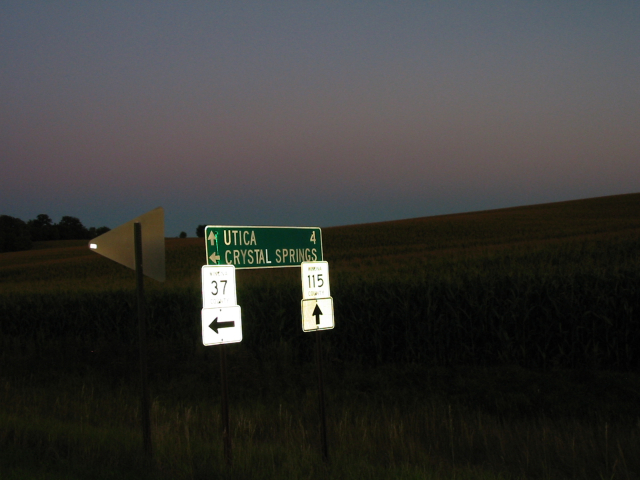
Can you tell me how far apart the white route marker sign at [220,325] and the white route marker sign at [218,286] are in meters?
0.05

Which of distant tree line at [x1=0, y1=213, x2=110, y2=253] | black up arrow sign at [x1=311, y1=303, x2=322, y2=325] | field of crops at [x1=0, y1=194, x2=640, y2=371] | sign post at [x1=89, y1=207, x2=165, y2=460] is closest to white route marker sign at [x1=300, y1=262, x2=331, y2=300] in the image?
black up arrow sign at [x1=311, y1=303, x2=322, y2=325]

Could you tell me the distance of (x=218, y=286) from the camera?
16.5 feet

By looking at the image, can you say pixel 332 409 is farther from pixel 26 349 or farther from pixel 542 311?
pixel 26 349

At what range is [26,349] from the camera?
1698cm

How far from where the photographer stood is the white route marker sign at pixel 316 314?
527 centimetres

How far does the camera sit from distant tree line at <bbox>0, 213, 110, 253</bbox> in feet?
247

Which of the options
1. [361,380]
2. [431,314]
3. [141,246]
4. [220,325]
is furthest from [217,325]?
[431,314]

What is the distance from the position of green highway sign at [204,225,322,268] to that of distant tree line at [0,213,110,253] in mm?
75374

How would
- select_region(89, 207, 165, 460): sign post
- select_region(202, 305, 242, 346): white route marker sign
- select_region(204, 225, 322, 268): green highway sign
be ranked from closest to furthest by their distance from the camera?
1. select_region(202, 305, 242, 346): white route marker sign
2. select_region(204, 225, 322, 268): green highway sign
3. select_region(89, 207, 165, 460): sign post

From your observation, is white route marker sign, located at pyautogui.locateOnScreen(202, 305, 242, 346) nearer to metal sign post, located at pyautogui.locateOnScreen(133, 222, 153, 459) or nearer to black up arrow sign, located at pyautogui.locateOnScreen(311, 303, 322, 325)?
black up arrow sign, located at pyautogui.locateOnScreen(311, 303, 322, 325)

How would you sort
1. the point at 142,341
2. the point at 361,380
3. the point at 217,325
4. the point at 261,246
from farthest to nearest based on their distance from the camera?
the point at 361,380, the point at 261,246, the point at 142,341, the point at 217,325

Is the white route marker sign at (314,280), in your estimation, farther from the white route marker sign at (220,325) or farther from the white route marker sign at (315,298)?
the white route marker sign at (220,325)

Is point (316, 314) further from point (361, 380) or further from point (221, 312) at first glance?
point (361, 380)

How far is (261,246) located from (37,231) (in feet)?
320
